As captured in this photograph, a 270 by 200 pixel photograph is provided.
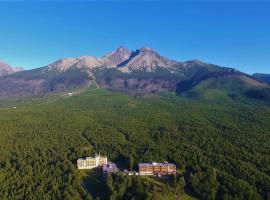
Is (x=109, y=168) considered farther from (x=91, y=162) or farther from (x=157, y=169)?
(x=157, y=169)

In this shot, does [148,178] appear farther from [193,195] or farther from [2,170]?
[2,170]

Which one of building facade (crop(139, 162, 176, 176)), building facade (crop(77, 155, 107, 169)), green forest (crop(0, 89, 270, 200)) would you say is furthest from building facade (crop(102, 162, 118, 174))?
building facade (crop(139, 162, 176, 176))

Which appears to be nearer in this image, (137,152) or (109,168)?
(109,168)

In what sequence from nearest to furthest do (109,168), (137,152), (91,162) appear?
(109,168) → (91,162) → (137,152)

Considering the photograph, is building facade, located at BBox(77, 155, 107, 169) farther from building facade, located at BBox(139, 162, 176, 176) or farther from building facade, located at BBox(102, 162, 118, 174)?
building facade, located at BBox(139, 162, 176, 176)

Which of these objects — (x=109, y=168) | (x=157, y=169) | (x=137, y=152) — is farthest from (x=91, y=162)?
(x=157, y=169)

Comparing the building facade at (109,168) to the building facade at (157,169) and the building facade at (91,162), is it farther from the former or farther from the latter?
the building facade at (157,169)
